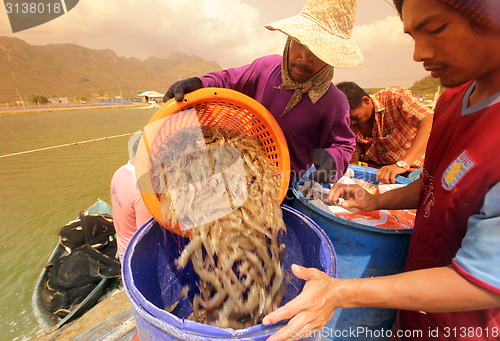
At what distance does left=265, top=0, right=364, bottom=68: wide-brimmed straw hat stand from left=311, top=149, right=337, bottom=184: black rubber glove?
2.12 ft

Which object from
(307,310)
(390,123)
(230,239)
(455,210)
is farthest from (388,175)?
Result: (307,310)

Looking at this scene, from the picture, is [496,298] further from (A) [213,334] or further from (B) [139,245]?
(B) [139,245]

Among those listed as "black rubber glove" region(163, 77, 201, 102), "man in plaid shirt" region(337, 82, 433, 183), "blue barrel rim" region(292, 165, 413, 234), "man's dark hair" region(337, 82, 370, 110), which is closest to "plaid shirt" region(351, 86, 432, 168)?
"man in plaid shirt" region(337, 82, 433, 183)

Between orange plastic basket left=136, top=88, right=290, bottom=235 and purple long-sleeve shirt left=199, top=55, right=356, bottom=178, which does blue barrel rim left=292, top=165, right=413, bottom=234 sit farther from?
orange plastic basket left=136, top=88, right=290, bottom=235

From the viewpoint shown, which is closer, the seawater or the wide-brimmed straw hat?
the wide-brimmed straw hat

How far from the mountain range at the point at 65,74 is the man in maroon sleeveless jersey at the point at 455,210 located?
68.8 meters

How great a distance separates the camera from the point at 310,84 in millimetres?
1951

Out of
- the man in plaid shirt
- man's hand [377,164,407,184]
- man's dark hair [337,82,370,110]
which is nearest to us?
man's hand [377,164,407,184]

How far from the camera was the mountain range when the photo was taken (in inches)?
2736

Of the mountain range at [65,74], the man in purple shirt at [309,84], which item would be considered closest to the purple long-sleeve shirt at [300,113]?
the man in purple shirt at [309,84]

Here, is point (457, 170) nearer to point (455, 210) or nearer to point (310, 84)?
point (455, 210)

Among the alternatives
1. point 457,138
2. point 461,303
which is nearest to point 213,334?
point 461,303

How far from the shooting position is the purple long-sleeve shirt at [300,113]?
78.9 inches

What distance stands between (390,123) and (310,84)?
7.87 ft
